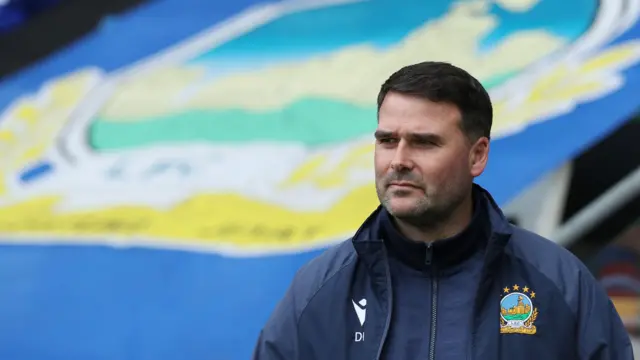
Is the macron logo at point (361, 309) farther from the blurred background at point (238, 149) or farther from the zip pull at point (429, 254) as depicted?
the blurred background at point (238, 149)

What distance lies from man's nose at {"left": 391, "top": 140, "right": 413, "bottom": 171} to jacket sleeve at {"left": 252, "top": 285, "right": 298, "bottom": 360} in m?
0.27

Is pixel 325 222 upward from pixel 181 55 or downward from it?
downward

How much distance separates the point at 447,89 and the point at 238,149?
2168 millimetres

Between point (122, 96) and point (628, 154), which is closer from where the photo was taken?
point (628, 154)

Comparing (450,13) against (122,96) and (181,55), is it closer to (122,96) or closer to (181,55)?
(181,55)

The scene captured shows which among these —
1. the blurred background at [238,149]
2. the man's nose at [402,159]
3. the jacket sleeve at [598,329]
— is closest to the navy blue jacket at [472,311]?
the jacket sleeve at [598,329]

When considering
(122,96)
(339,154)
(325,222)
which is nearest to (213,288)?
(325,222)

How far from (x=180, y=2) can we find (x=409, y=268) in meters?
2.84

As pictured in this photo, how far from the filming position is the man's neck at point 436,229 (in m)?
1.30

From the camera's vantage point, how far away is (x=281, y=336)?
4.28 feet

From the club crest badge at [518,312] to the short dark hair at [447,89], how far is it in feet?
0.84

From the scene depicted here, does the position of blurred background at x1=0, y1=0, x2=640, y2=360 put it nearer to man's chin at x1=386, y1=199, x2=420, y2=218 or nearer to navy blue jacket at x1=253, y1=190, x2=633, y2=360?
navy blue jacket at x1=253, y1=190, x2=633, y2=360

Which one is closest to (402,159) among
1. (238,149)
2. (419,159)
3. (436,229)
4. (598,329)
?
(419,159)

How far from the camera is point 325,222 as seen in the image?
3066mm
